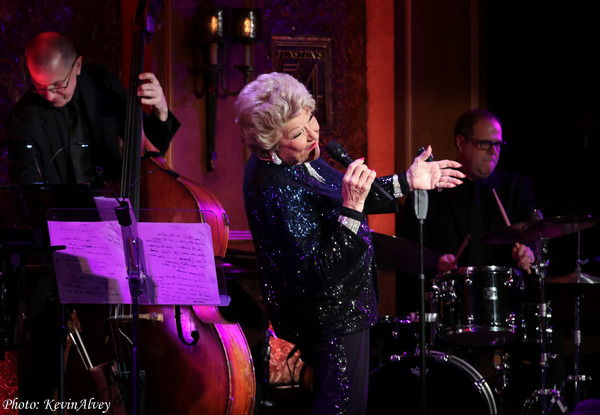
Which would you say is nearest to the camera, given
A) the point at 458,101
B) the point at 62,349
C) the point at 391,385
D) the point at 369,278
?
the point at 369,278

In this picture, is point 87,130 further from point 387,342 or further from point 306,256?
point 387,342

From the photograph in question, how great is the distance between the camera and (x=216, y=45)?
4.04m

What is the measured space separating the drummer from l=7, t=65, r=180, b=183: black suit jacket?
66.0 inches

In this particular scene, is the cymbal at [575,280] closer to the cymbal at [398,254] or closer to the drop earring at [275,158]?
the cymbal at [398,254]

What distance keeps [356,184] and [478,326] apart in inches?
67.6

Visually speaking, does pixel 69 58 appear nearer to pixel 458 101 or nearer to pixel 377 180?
pixel 377 180

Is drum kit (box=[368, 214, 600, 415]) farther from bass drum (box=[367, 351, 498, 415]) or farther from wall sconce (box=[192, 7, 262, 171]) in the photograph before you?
wall sconce (box=[192, 7, 262, 171])

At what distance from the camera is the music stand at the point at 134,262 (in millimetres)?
2301

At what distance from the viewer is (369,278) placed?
7.57ft

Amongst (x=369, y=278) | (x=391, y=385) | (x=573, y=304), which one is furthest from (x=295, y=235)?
(x=573, y=304)

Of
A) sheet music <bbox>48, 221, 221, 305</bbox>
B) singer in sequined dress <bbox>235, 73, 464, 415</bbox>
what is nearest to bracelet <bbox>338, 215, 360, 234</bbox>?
singer in sequined dress <bbox>235, 73, 464, 415</bbox>

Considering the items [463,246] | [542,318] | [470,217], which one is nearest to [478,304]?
[542,318]

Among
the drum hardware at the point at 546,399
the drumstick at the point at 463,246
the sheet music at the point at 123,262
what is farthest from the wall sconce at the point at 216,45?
the drum hardware at the point at 546,399

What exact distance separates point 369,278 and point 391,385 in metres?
1.73
